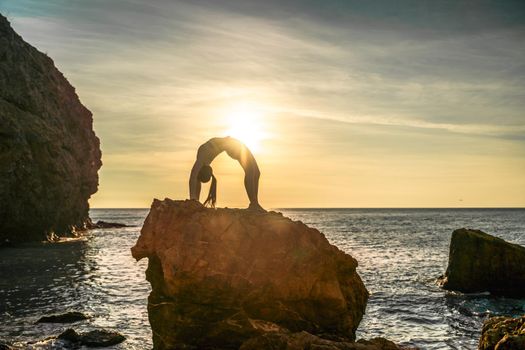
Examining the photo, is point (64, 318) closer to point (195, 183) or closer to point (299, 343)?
point (195, 183)

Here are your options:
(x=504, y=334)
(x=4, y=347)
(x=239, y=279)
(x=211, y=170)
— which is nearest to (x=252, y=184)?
(x=211, y=170)

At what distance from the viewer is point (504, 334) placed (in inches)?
361

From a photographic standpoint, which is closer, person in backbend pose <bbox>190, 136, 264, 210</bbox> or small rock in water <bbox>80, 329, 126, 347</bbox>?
person in backbend pose <bbox>190, 136, 264, 210</bbox>

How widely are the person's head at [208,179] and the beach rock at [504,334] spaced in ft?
24.3

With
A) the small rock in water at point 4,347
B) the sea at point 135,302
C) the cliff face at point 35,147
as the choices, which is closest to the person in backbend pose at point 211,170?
the sea at point 135,302

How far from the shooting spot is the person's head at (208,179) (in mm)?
13125

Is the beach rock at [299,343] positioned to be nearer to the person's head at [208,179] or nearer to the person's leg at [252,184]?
the person's leg at [252,184]

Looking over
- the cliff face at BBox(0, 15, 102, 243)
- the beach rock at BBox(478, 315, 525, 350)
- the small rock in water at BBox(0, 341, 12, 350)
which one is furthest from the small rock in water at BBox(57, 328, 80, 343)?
the cliff face at BBox(0, 15, 102, 243)

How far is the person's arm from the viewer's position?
42.5 feet

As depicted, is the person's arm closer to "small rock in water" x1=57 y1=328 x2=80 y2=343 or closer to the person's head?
the person's head

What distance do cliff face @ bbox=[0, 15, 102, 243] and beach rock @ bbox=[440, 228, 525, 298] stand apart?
134 ft

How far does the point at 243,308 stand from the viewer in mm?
12727

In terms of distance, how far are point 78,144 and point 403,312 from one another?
Answer: 5912 centimetres

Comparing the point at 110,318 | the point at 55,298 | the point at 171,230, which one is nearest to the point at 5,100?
the point at 55,298
